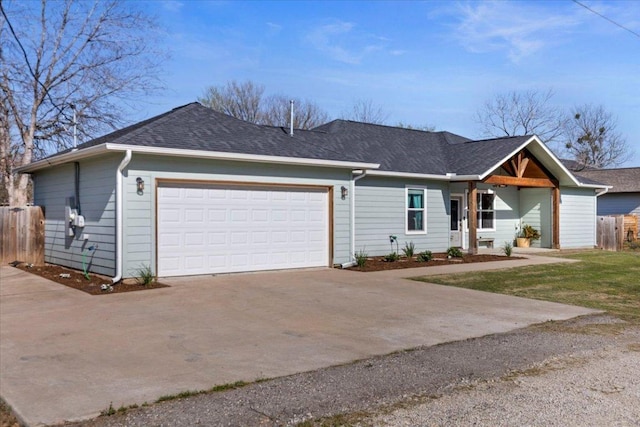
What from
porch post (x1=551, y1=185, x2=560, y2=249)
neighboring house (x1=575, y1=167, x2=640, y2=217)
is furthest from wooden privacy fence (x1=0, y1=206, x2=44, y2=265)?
neighboring house (x1=575, y1=167, x2=640, y2=217)

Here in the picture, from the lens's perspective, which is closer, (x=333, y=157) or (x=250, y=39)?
(x=333, y=157)

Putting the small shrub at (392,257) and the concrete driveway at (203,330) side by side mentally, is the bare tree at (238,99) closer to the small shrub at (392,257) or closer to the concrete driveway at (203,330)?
the small shrub at (392,257)

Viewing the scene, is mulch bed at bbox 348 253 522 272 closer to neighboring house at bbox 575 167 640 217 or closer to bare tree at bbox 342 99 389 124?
neighboring house at bbox 575 167 640 217

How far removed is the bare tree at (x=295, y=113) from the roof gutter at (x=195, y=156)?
24.4 meters

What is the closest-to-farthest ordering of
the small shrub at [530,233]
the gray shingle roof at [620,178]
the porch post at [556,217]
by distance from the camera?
the porch post at [556,217]
the small shrub at [530,233]
the gray shingle roof at [620,178]

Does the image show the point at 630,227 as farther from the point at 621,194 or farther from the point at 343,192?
the point at 343,192

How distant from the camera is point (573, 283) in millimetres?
12484

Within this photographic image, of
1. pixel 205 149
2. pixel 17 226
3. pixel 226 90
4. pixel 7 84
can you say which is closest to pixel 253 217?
pixel 205 149

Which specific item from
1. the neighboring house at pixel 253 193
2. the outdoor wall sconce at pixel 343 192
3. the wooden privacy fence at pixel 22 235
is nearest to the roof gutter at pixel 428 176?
the neighboring house at pixel 253 193

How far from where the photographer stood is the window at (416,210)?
1817cm

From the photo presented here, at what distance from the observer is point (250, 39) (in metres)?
18.4

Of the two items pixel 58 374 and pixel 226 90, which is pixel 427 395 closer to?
pixel 58 374

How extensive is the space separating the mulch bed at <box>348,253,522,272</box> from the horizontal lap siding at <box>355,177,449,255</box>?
1.97 ft

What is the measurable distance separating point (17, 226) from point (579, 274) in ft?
51.0
